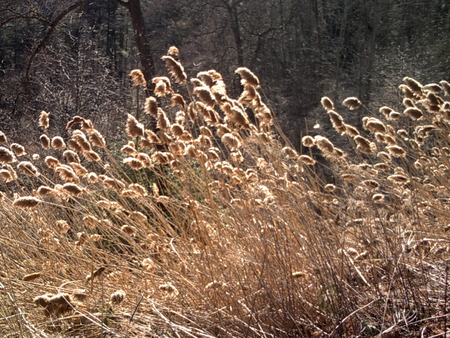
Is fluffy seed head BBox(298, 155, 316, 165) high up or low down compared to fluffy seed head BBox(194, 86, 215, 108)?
down

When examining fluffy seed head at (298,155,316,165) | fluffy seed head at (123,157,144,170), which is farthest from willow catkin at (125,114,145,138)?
fluffy seed head at (298,155,316,165)

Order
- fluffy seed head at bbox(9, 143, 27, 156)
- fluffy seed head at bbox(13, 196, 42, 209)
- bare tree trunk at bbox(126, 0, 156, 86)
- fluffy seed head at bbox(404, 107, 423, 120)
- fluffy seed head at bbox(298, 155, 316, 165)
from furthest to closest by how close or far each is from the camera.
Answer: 1. bare tree trunk at bbox(126, 0, 156, 86)
2. fluffy seed head at bbox(9, 143, 27, 156)
3. fluffy seed head at bbox(404, 107, 423, 120)
4. fluffy seed head at bbox(298, 155, 316, 165)
5. fluffy seed head at bbox(13, 196, 42, 209)

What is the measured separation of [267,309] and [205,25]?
684 inches

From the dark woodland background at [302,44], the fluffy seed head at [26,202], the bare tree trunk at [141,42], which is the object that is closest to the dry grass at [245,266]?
the fluffy seed head at [26,202]

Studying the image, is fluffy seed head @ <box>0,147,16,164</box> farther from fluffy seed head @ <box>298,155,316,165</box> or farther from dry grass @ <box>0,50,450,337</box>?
fluffy seed head @ <box>298,155,316,165</box>

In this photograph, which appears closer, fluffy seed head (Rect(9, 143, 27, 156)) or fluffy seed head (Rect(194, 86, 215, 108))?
fluffy seed head (Rect(194, 86, 215, 108))

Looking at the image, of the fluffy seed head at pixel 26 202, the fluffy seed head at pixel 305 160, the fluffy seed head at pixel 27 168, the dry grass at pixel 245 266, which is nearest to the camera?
the dry grass at pixel 245 266

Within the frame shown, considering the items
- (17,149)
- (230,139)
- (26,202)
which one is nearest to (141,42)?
(17,149)

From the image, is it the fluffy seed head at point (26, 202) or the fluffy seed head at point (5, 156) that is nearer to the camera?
the fluffy seed head at point (26, 202)

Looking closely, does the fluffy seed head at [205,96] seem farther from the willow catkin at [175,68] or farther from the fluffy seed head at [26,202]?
the fluffy seed head at [26,202]

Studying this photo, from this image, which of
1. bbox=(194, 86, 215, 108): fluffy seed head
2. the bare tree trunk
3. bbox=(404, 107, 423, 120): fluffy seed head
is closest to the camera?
bbox=(194, 86, 215, 108): fluffy seed head

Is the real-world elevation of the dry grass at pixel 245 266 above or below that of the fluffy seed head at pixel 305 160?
below

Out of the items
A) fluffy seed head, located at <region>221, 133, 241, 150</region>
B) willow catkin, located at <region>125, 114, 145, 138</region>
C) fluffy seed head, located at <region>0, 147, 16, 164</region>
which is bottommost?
fluffy seed head, located at <region>221, 133, 241, 150</region>

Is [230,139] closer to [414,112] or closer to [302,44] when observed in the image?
[414,112]
